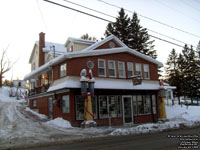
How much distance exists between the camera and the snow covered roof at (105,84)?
16109mm

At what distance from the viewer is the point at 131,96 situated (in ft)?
65.8

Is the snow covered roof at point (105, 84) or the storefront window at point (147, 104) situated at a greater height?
the snow covered roof at point (105, 84)

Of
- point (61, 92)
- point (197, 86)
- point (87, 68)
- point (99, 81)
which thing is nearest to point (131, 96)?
point (99, 81)

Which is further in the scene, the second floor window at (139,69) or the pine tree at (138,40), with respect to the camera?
the pine tree at (138,40)

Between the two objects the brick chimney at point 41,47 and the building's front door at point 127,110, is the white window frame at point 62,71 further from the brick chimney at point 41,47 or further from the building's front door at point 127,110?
the brick chimney at point 41,47

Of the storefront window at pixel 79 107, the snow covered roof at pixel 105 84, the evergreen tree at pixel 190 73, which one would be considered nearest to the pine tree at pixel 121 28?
the evergreen tree at pixel 190 73

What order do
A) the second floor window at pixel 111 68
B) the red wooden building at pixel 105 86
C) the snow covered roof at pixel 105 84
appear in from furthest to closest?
the second floor window at pixel 111 68 < the red wooden building at pixel 105 86 < the snow covered roof at pixel 105 84

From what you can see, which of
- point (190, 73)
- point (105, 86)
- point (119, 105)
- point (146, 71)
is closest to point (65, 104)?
point (105, 86)

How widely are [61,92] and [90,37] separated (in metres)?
33.8

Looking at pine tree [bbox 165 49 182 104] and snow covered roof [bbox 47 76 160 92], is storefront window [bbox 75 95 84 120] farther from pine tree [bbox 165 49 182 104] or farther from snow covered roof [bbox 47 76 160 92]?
pine tree [bbox 165 49 182 104]

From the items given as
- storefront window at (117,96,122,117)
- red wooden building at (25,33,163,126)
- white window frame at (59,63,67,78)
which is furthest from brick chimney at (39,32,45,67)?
Answer: storefront window at (117,96,122,117)

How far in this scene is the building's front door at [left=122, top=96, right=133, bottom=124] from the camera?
1916 centimetres

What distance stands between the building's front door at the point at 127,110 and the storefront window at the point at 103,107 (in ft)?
6.77

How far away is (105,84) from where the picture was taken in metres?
17.8
